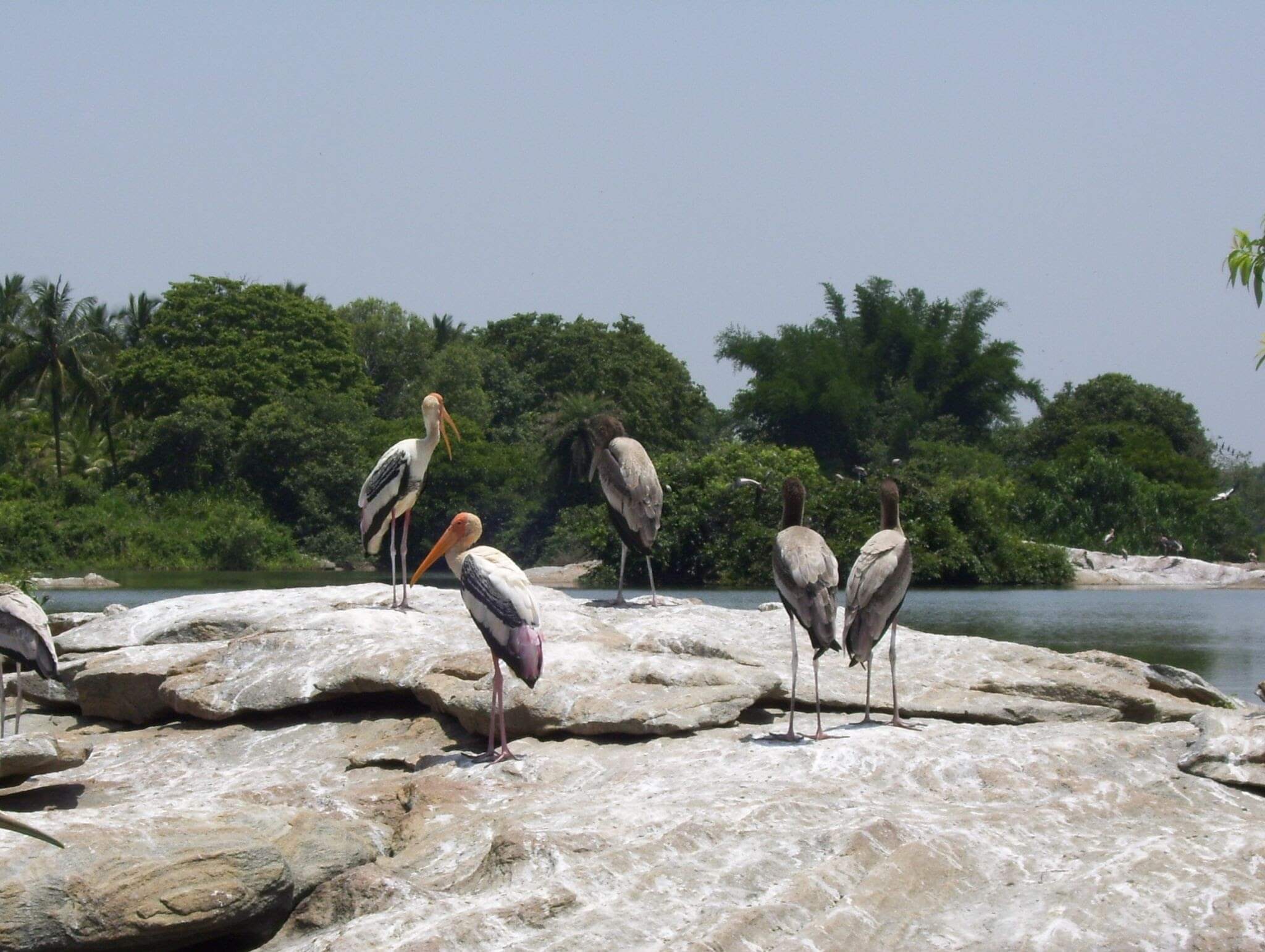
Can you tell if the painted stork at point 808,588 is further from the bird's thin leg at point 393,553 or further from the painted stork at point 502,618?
the bird's thin leg at point 393,553

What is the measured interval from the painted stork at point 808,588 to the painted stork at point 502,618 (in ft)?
4.82

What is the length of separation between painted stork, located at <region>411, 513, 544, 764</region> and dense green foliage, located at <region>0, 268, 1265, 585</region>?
936 inches

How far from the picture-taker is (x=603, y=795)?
7.84 meters

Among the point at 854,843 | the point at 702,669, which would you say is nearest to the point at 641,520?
the point at 702,669

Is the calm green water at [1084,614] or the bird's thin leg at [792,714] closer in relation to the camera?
the bird's thin leg at [792,714]

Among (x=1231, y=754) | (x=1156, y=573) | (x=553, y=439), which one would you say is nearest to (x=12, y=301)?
(x=553, y=439)

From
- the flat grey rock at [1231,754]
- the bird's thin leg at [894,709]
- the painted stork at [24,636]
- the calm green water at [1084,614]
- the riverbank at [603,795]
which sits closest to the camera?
the riverbank at [603,795]

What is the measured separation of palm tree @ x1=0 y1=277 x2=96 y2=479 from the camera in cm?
5122

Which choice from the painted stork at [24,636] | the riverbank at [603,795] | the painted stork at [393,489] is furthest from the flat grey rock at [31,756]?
the painted stork at [393,489]

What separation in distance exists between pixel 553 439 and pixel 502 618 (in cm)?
Answer: 3838

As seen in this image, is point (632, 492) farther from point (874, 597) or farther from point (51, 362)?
point (51, 362)

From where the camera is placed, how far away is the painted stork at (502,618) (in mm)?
8648

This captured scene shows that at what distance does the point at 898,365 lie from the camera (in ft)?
201

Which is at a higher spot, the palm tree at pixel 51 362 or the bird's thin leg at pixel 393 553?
the palm tree at pixel 51 362
